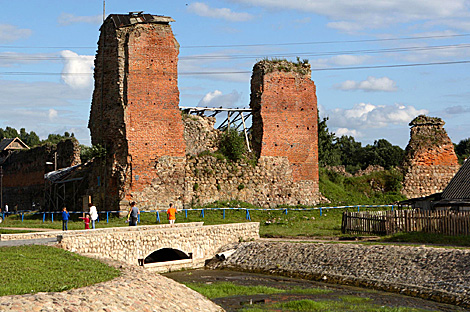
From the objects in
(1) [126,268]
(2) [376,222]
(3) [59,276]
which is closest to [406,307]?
(1) [126,268]

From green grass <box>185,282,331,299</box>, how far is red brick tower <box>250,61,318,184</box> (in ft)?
55.3

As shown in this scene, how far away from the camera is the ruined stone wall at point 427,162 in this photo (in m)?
40.2

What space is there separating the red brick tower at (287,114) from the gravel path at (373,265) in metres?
11.8

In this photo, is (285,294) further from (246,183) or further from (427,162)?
(427,162)

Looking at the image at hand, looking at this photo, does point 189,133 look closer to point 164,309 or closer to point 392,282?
point 392,282

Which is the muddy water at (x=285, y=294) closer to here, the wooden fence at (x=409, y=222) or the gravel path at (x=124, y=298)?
the gravel path at (x=124, y=298)

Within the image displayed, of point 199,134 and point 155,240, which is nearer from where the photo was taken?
point 155,240

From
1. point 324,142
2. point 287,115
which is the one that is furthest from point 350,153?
point 287,115

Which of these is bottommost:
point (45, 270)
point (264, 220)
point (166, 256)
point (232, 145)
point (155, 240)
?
point (166, 256)

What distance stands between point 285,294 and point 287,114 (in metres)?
19.2

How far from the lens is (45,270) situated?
14.0 metres

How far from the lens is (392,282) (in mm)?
18156

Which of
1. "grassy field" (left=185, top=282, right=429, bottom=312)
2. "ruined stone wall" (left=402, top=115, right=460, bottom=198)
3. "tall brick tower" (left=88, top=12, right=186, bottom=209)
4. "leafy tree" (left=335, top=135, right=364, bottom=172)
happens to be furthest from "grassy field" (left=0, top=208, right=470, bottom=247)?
"leafy tree" (left=335, top=135, right=364, bottom=172)

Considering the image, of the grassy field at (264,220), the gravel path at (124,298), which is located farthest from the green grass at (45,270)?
the grassy field at (264,220)
